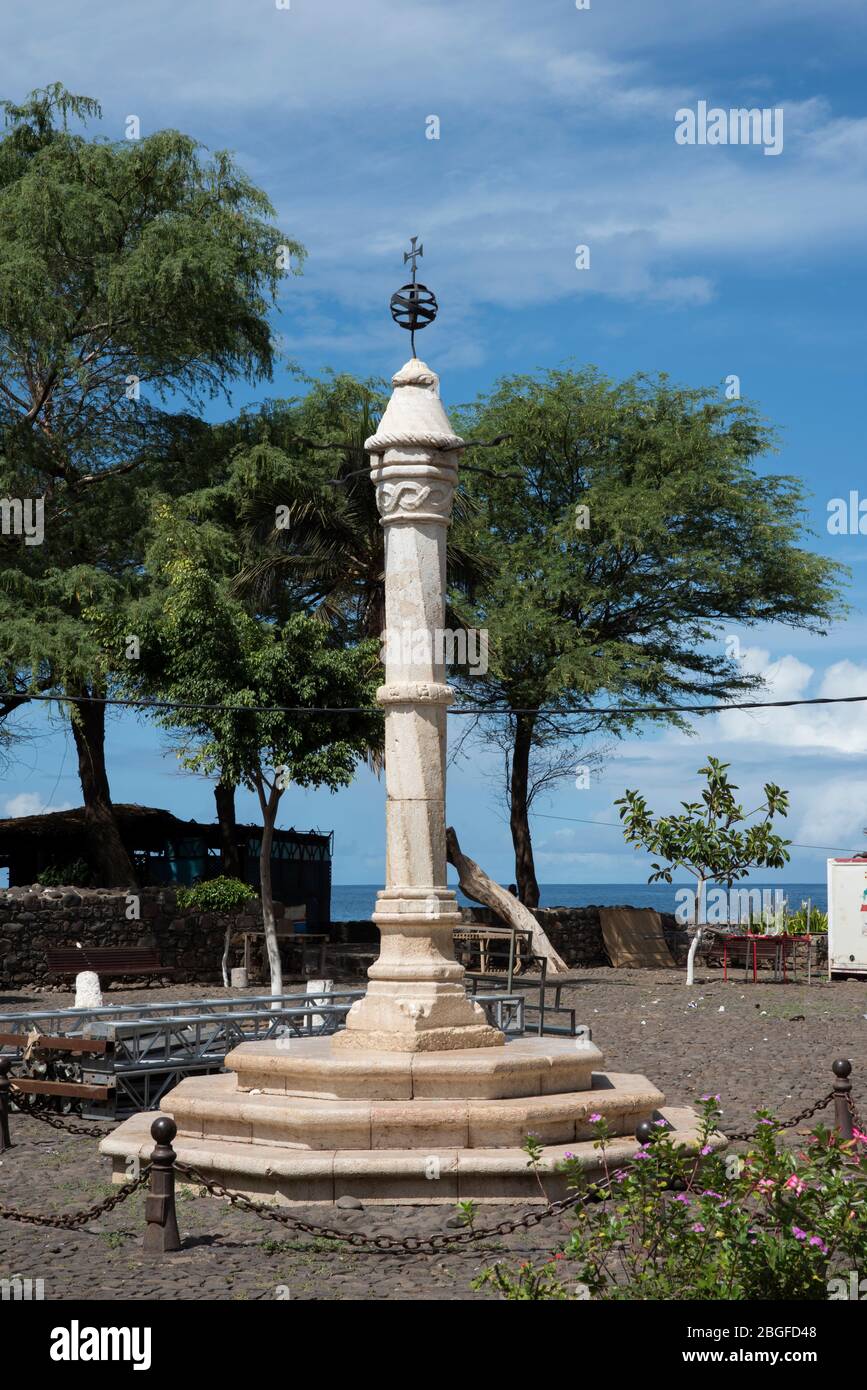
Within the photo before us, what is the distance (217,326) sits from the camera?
2948cm

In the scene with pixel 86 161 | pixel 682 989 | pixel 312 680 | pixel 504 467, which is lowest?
pixel 682 989

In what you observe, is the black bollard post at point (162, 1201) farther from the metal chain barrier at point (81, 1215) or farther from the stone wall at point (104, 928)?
the stone wall at point (104, 928)

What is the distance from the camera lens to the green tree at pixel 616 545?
1246 inches

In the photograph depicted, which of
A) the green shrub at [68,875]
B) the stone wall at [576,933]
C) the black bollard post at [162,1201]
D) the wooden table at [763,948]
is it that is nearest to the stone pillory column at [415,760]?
the black bollard post at [162,1201]

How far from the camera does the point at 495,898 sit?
30.0 m

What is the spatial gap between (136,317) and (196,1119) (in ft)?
71.9

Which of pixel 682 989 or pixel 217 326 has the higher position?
pixel 217 326

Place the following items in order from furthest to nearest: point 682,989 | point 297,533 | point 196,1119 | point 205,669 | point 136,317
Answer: point 136,317 < point 297,533 < point 682,989 < point 205,669 < point 196,1119

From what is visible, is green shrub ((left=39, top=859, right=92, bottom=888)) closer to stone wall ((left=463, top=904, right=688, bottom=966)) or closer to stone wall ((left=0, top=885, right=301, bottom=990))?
stone wall ((left=0, top=885, right=301, bottom=990))

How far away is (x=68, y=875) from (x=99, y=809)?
1.47 m

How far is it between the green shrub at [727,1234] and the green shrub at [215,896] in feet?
68.4
